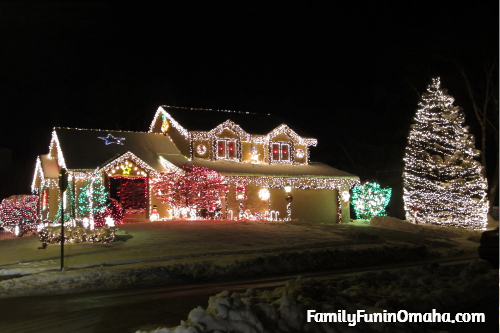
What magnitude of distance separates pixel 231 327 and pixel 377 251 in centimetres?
1235

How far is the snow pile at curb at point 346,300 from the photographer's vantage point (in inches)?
277

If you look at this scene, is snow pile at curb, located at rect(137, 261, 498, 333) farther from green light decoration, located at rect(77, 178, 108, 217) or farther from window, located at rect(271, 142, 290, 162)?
window, located at rect(271, 142, 290, 162)

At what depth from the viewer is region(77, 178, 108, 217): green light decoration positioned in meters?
24.8

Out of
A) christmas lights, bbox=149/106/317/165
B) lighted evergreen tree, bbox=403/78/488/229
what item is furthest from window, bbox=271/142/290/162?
lighted evergreen tree, bbox=403/78/488/229

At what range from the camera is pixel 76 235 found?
18.3 m

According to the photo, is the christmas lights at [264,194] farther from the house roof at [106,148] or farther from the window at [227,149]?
the house roof at [106,148]

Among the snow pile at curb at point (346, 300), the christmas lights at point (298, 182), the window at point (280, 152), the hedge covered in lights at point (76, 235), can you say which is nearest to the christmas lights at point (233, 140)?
the window at point (280, 152)

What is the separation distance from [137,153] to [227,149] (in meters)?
5.74

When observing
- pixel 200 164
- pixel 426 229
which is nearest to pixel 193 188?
pixel 200 164

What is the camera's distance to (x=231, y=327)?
22.6 feet

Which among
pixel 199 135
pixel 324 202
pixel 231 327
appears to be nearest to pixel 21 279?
pixel 231 327

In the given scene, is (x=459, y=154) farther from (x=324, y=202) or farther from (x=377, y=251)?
(x=377, y=251)

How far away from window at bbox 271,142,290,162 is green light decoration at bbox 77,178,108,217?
38.2 ft

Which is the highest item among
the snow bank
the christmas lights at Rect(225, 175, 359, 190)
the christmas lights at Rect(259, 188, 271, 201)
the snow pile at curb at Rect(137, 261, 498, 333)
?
the christmas lights at Rect(225, 175, 359, 190)
